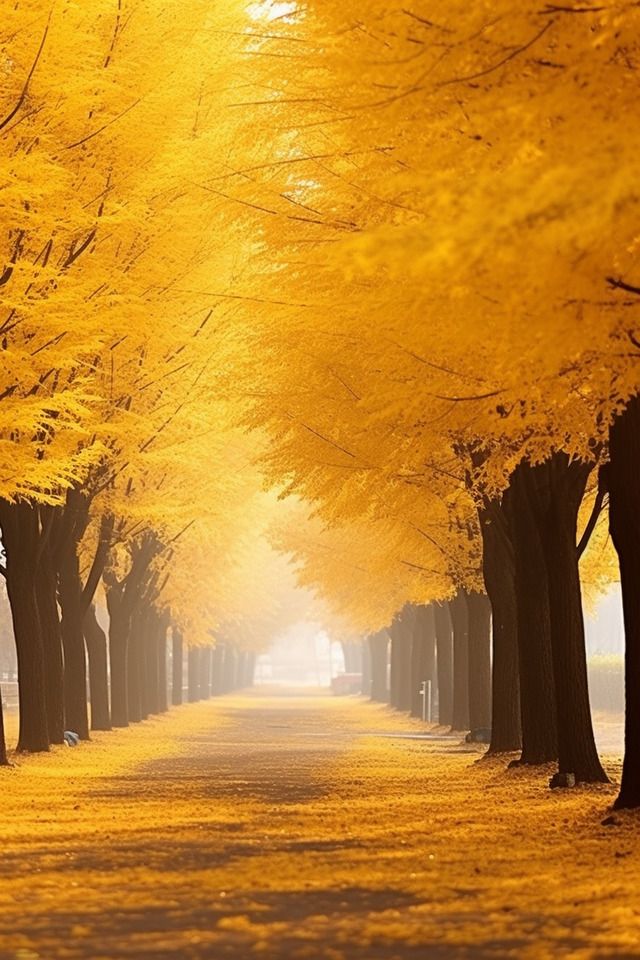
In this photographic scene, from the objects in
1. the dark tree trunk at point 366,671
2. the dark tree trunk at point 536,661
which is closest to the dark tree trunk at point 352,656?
the dark tree trunk at point 366,671

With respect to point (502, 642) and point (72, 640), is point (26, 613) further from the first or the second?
point (502, 642)

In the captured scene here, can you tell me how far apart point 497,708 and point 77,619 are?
10.6m

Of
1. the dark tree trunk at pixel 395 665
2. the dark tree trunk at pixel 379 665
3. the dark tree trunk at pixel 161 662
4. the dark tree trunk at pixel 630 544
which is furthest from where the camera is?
the dark tree trunk at pixel 379 665

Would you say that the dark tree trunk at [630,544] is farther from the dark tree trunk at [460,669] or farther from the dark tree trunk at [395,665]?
the dark tree trunk at [395,665]

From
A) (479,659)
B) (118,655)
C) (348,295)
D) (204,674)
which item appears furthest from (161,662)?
(348,295)

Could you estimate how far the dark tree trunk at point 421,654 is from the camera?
54.1m

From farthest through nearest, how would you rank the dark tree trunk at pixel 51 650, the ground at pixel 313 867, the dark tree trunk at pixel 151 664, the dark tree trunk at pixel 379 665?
the dark tree trunk at pixel 379 665 < the dark tree trunk at pixel 151 664 < the dark tree trunk at pixel 51 650 < the ground at pixel 313 867

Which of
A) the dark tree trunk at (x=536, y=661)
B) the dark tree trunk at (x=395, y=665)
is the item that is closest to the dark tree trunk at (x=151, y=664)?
the dark tree trunk at (x=395, y=665)

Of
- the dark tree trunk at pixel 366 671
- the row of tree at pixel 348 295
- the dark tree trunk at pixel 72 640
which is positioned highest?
the row of tree at pixel 348 295

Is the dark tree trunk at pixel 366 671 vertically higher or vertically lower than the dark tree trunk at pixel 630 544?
lower

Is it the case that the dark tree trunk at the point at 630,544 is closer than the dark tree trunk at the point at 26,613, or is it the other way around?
the dark tree trunk at the point at 630,544

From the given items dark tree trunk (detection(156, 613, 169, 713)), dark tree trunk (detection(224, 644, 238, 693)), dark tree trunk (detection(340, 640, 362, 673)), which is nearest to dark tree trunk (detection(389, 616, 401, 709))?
dark tree trunk (detection(156, 613, 169, 713))

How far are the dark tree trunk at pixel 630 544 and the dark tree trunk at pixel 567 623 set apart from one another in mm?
4333

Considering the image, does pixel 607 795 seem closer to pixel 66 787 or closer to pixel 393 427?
pixel 393 427
